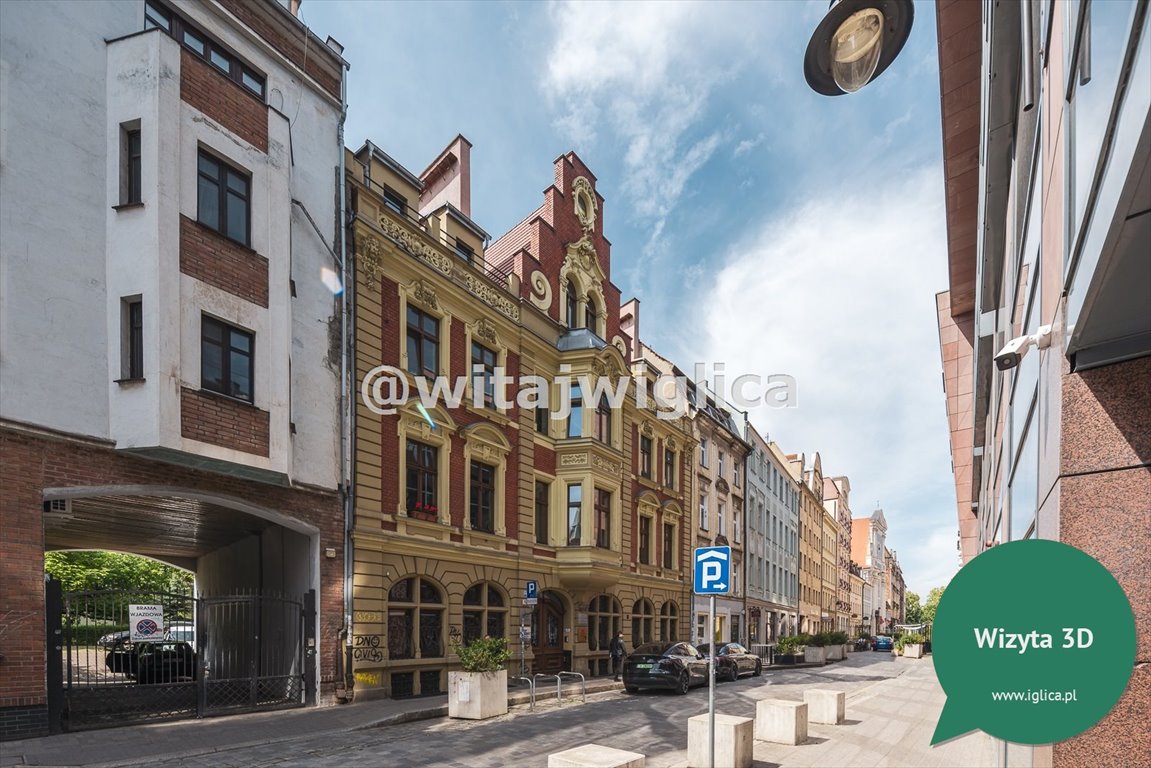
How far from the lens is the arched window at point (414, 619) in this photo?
17828mm

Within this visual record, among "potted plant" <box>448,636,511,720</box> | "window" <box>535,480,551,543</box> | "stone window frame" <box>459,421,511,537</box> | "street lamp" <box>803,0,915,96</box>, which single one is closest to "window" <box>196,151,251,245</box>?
"stone window frame" <box>459,421,511,537</box>

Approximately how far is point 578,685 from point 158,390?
13.5m

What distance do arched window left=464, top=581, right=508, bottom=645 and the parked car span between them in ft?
22.3

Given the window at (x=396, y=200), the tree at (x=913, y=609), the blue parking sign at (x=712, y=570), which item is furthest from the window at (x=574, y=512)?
the tree at (x=913, y=609)

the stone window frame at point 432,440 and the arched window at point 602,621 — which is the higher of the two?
the stone window frame at point 432,440

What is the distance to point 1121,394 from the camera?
13.9ft

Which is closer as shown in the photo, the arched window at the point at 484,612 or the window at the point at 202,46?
the window at the point at 202,46

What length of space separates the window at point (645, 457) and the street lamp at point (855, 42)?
27.1 metres

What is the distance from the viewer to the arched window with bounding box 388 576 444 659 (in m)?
17.8

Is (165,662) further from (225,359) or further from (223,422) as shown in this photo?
(225,359)

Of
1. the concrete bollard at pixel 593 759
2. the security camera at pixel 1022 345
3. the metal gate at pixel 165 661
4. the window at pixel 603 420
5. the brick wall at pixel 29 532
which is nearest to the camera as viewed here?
the security camera at pixel 1022 345

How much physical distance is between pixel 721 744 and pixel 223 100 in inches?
542

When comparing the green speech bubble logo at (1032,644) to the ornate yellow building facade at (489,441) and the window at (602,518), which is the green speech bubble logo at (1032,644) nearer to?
the ornate yellow building facade at (489,441)

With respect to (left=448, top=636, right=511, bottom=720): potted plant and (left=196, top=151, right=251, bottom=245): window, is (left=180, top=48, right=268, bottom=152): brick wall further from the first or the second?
(left=448, top=636, right=511, bottom=720): potted plant
